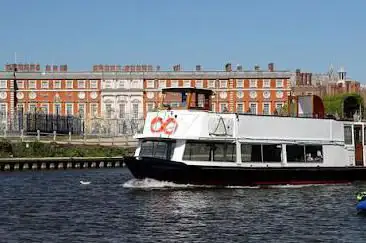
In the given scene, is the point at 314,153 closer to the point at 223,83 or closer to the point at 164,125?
the point at 164,125

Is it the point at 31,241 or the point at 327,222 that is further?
the point at 327,222

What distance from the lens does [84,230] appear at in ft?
88.1

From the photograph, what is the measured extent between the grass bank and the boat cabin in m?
30.1

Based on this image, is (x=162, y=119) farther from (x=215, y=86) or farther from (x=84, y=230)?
(x=215, y=86)

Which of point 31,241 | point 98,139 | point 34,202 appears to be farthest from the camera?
point 98,139

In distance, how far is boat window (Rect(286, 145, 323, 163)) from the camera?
137 ft

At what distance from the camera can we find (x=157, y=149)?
39438 mm

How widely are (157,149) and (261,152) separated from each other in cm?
537

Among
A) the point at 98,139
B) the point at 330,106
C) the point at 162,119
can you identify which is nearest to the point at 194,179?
the point at 162,119

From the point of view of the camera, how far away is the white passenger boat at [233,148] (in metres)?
38.5

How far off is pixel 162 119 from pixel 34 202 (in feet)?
24.7

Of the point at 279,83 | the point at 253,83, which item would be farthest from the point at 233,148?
the point at 279,83

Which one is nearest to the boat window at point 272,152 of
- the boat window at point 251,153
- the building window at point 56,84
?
the boat window at point 251,153

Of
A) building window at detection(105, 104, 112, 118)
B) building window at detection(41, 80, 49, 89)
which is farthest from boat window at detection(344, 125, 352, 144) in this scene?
building window at detection(41, 80, 49, 89)
